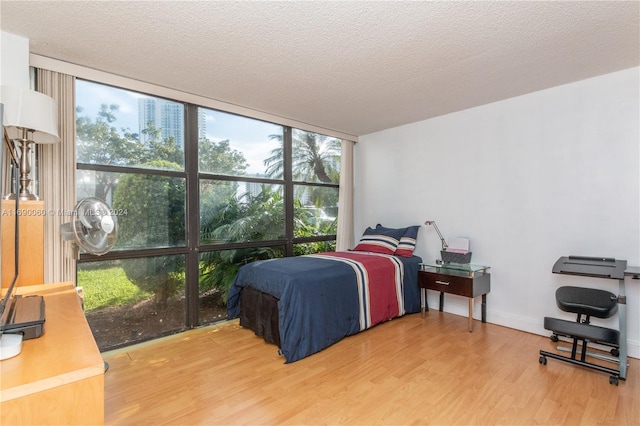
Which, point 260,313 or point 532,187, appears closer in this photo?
point 260,313

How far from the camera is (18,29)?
200 cm

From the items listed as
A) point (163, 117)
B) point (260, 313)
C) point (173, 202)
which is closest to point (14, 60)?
point (163, 117)

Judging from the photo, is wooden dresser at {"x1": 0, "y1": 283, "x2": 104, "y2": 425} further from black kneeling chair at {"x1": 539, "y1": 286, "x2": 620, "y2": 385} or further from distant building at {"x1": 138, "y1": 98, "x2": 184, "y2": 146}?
black kneeling chair at {"x1": 539, "y1": 286, "x2": 620, "y2": 385}

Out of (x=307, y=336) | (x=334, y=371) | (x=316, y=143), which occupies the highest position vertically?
(x=316, y=143)

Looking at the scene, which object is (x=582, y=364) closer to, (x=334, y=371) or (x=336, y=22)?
(x=334, y=371)

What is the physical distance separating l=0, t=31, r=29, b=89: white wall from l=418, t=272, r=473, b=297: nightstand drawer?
12.3 ft

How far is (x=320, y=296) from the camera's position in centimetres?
269

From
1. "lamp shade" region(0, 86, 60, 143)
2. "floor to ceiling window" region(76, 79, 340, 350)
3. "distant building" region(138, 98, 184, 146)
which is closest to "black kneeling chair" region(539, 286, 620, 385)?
"floor to ceiling window" region(76, 79, 340, 350)

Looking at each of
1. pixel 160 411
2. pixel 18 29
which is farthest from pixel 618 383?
pixel 18 29

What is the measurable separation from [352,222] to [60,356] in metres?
3.93

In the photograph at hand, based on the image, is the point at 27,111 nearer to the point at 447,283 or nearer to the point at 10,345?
the point at 10,345

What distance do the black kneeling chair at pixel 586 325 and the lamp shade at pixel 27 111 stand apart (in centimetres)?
374

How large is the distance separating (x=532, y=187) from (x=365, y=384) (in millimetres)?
2466

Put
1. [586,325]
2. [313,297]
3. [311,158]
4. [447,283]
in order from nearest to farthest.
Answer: [586,325] < [313,297] < [447,283] < [311,158]
